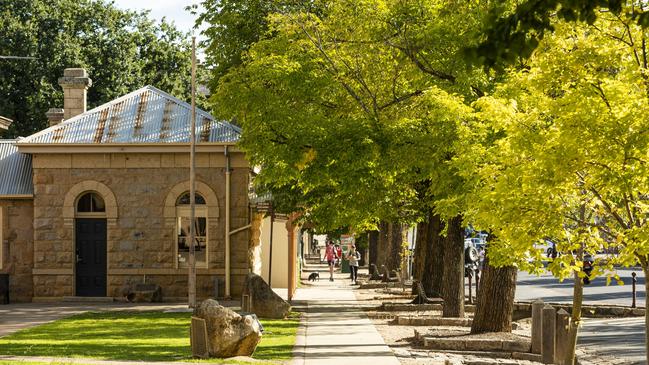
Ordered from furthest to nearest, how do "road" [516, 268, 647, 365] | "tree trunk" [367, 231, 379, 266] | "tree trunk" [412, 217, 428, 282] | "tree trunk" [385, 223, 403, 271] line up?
"tree trunk" [367, 231, 379, 266], "tree trunk" [385, 223, 403, 271], "tree trunk" [412, 217, 428, 282], "road" [516, 268, 647, 365]

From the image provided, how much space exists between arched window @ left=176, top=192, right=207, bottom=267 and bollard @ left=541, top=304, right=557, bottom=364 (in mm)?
16402

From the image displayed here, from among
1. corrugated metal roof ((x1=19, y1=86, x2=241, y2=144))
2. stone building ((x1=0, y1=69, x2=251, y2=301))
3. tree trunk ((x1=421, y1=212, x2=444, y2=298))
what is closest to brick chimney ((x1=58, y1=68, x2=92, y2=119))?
corrugated metal roof ((x1=19, y1=86, x2=241, y2=144))

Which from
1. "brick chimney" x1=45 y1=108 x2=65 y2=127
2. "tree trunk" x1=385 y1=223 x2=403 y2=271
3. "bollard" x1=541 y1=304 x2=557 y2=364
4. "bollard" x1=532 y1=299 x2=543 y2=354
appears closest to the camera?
"bollard" x1=541 y1=304 x2=557 y2=364

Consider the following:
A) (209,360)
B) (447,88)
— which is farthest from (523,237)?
(447,88)

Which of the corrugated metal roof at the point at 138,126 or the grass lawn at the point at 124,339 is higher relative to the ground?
the corrugated metal roof at the point at 138,126

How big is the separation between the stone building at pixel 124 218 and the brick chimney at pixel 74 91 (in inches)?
164

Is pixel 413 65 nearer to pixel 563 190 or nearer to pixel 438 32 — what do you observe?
pixel 438 32

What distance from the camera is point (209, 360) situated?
16.0 meters

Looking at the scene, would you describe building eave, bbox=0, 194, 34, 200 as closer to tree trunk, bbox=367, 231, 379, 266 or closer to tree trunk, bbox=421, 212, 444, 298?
tree trunk, bbox=421, 212, 444, 298

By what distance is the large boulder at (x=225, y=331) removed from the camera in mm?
16391

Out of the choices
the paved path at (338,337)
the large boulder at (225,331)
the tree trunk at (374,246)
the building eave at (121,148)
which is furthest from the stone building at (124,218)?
the tree trunk at (374,246)

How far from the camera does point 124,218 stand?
105 ft

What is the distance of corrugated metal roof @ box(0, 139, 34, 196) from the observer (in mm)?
32594

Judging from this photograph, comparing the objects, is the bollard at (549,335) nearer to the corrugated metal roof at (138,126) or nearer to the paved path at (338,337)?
the paved path at (338,337)
